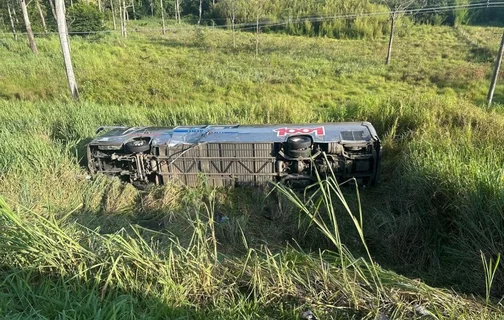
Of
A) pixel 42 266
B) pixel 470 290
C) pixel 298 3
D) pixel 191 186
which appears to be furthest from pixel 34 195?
pixel 298 3

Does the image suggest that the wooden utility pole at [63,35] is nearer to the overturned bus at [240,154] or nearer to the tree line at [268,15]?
the overturned bus at [240,154]

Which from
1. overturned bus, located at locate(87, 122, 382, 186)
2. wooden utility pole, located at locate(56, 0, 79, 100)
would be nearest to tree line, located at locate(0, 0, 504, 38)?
wooden utility pole, located at locate(56, 0, 79, 100)

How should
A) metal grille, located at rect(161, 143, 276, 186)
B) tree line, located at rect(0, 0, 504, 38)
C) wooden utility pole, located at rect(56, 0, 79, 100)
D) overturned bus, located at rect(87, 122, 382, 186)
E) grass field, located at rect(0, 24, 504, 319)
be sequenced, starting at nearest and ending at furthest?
1. grass field, located at rect(0, 24, 504, 319)
2. overturned bus, located at rect(87, 122, 382, 186)
3. metal grille, located at rect(161, 143, 276, 186)
4. wooden utility pole, located at rect(56, 0, 79, 100)
5. tree line, located at rect(0, 0, 504, 38)

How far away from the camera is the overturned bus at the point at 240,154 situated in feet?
15.9

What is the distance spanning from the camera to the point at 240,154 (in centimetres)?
502

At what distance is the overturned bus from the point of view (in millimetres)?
4832

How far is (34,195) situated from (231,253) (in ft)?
9.33

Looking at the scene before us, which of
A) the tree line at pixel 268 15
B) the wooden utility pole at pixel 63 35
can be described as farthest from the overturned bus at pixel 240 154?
the tree line at pixel 268 15

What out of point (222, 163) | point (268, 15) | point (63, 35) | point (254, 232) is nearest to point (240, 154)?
point (222, 163)

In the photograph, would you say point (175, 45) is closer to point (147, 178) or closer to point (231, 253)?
point (147, 178)

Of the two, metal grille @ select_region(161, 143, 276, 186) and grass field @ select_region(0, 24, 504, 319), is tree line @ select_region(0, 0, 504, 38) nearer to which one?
grass field @ select_region(0, 24, 504, 319)

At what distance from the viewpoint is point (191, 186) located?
5.32 metres

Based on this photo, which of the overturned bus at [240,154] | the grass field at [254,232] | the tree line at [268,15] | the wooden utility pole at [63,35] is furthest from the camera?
the tree line at [268,15]

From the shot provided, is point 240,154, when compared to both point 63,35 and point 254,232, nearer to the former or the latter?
point 254,232
